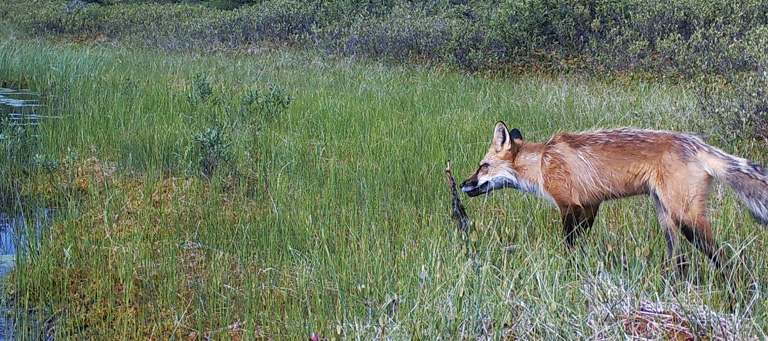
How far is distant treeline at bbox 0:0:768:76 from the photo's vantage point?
1180 cm

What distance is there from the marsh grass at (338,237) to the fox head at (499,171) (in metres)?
0.27

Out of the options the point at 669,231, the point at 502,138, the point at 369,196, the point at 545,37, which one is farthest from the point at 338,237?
the point at 545,37

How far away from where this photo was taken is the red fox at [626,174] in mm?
3859

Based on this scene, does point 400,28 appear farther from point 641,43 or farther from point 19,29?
point 19,29

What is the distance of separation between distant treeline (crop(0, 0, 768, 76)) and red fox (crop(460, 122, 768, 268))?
426cm

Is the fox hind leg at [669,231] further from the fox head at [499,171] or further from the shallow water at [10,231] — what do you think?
the shallow water at [10,231]

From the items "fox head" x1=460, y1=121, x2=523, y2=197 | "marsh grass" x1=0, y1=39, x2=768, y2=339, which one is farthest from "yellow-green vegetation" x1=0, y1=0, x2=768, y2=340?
"fox head" x1=460, y1=121, x2=523, y2=197

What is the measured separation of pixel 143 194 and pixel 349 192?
1.73 meters

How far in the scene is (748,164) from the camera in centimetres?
393

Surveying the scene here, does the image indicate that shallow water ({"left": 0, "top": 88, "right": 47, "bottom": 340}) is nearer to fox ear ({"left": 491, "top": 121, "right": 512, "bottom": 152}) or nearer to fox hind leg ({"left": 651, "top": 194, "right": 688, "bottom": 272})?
fox ear ({"left": 491, "top": 121, "right": 512, "bottom": 152})

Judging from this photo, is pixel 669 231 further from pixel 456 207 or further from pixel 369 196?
Answer: pixel 369 196

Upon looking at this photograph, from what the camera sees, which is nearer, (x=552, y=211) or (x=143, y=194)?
(x=552, y=211)

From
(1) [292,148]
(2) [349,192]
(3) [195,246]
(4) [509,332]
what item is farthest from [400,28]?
(4) [509,332]

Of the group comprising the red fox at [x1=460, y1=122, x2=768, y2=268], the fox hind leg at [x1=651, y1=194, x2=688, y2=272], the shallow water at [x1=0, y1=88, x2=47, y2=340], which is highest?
the red fox at [x1=460, y1=122, x2=768, y2=268]
